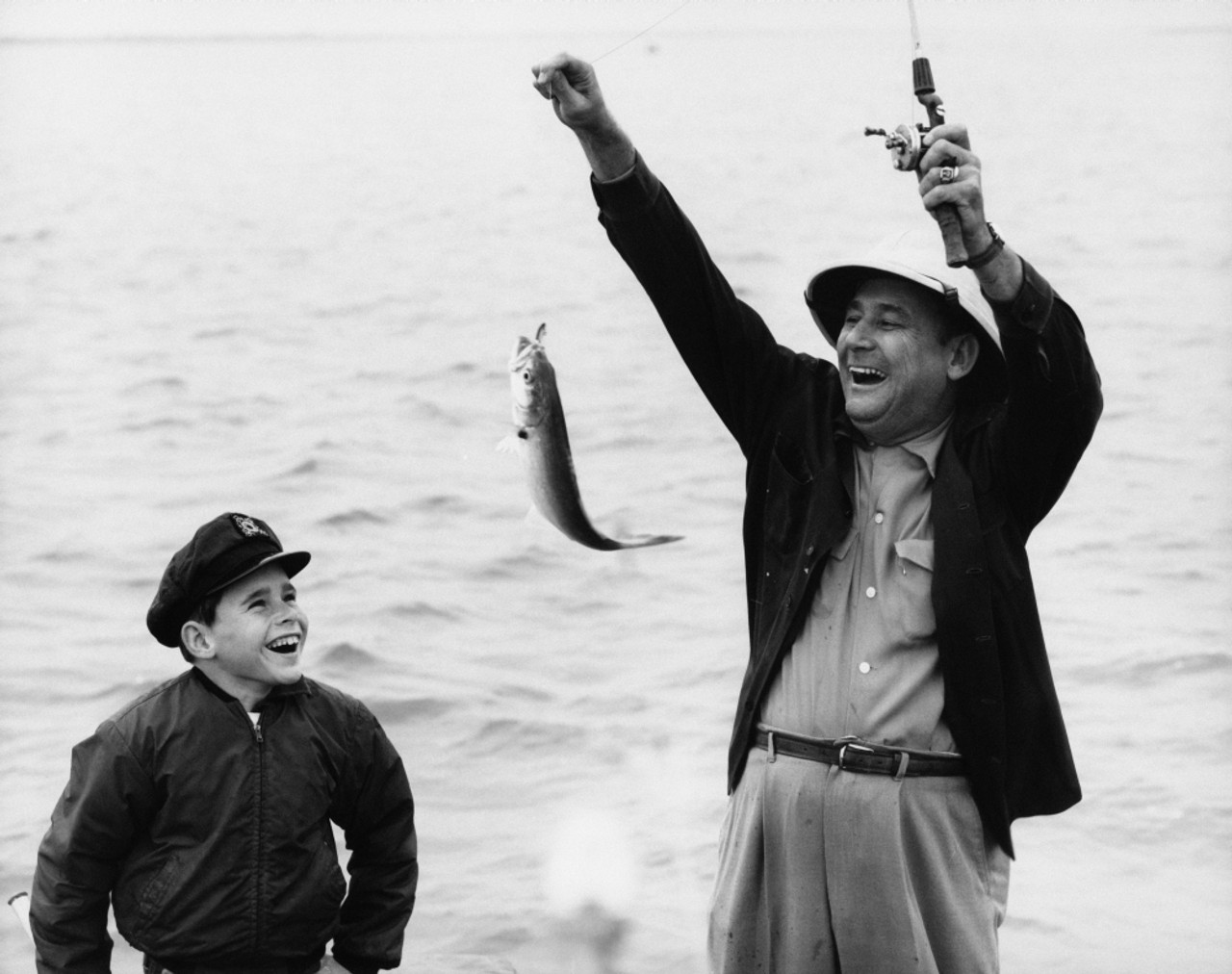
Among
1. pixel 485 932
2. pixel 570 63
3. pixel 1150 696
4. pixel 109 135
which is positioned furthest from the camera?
pixel 109 135

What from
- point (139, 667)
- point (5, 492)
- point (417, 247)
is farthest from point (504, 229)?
point (139, 667)

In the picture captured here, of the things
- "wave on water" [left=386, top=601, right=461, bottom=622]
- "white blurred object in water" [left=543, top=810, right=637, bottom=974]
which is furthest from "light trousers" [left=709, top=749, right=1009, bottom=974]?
"wave on water" [left=386, top=601, right=461, bottom=622]

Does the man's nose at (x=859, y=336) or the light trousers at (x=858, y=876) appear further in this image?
the man's nose at (x=859, y=336)

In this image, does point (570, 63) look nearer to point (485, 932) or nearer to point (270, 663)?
point (270, 663)

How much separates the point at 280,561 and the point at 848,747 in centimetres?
110

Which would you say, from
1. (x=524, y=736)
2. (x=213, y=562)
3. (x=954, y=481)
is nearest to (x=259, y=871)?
(x=213, y=562)

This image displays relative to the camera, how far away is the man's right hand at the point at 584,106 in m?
2.85

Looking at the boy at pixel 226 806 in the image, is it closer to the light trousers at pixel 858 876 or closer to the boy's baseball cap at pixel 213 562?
the boy's baseball cap at pixel 213 562

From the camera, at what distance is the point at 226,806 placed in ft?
9.87

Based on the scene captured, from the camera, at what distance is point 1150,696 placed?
8.55 metres

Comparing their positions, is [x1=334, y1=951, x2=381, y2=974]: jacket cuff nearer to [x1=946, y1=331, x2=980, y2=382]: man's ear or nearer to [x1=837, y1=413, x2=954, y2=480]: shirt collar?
[x1=837, y1=413, x2=954, y2=480]: shirt collar

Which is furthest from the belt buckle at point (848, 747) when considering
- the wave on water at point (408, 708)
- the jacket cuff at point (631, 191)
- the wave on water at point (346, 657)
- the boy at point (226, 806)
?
the wave on water at point (346, 657)

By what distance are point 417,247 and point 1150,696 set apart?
1159 centimetres

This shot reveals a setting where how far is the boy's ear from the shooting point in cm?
312
